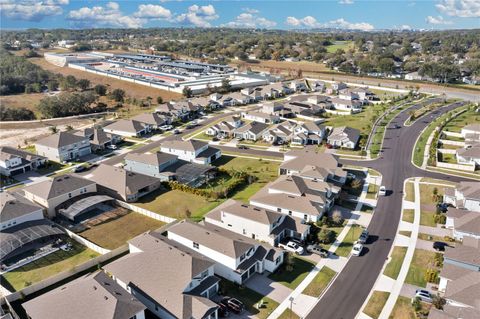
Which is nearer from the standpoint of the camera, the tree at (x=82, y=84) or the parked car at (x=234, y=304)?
the parked car at (x=234, y=304)

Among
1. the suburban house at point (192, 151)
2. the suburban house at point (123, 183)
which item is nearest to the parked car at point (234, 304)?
the suburban house at point (123, 183)

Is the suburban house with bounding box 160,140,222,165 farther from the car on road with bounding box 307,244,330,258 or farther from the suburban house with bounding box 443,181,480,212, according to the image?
the suburban house with bounding box 443,181,480,212

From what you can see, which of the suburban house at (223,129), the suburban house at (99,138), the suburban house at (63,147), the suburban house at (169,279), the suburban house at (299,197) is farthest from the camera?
the suburban house at (223,129)

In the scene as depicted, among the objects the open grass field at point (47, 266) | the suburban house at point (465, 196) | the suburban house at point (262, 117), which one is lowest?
the open grass field at point (47, 266)

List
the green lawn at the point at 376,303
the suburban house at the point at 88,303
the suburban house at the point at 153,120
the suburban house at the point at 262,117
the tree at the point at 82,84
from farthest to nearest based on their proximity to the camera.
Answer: the tree at the point at 82,84 < the suburban house at the point at 262,117 < the suburban house at the point at 153,120 < the green lawn at the point at 376,303 < the suburban house at the point at 88,303

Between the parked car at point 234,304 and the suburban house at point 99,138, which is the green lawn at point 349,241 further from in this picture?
the suburban house at point 99,138

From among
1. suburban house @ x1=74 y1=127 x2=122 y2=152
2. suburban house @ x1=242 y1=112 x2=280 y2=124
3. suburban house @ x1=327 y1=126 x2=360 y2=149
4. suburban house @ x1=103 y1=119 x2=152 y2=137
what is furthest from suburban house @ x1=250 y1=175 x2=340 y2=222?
suburban house @ x1=103 y1=119 x2=152 y2=137

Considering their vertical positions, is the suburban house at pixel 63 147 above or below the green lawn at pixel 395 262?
above
